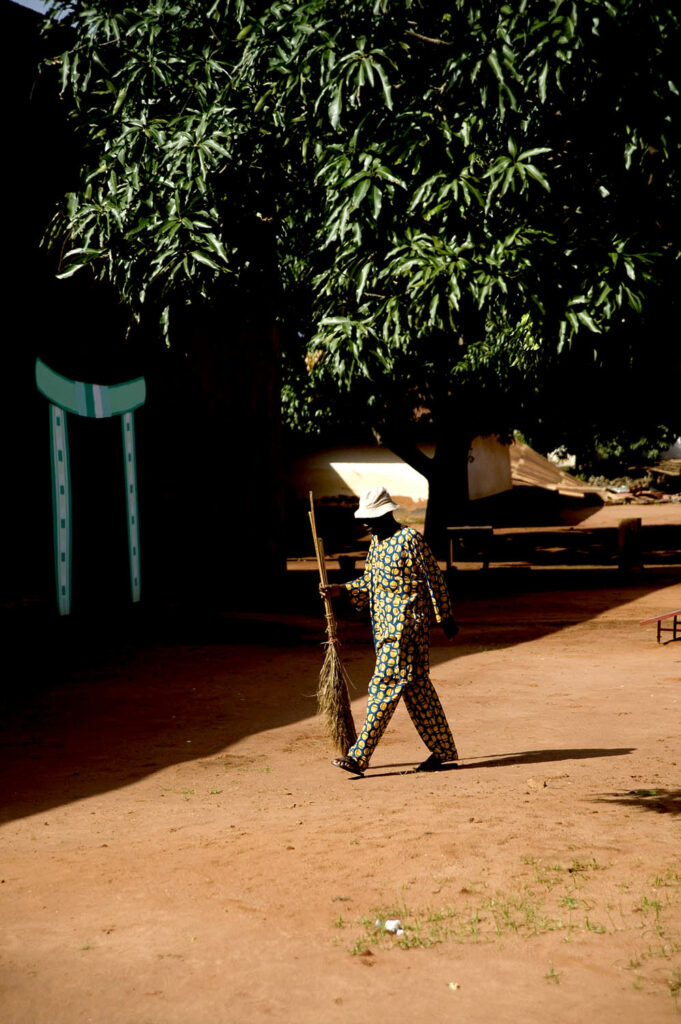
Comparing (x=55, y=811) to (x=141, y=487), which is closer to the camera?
(x=55, y=811)

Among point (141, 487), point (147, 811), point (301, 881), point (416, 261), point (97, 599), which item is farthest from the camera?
point (141, 487)

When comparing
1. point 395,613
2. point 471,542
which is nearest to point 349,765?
point 395,613

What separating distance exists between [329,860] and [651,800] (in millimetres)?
2094

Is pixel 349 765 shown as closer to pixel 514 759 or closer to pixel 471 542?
pixel 514 759

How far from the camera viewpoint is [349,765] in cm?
725

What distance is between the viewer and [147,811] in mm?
6648

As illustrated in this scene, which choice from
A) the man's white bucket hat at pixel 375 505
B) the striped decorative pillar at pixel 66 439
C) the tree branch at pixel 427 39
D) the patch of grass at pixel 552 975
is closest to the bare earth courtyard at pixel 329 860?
the patch of grass at pixel 552 975

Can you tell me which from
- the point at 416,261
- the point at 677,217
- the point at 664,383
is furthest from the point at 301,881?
the point at 664,383

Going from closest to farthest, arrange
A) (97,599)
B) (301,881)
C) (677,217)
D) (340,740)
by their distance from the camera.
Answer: (301,881)
(677,217)
(340,740)
(97,599)

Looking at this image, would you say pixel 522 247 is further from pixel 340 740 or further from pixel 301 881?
pixel 340 740

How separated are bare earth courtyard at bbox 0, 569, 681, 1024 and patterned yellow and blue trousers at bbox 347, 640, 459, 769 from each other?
0.23m

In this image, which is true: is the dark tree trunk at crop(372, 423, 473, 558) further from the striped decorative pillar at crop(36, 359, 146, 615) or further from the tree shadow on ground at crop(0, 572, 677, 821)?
the striped decorative pillar at crop(36, 359, 146, 615)

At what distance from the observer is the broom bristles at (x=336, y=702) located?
24.8ft

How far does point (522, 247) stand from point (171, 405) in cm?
1087
